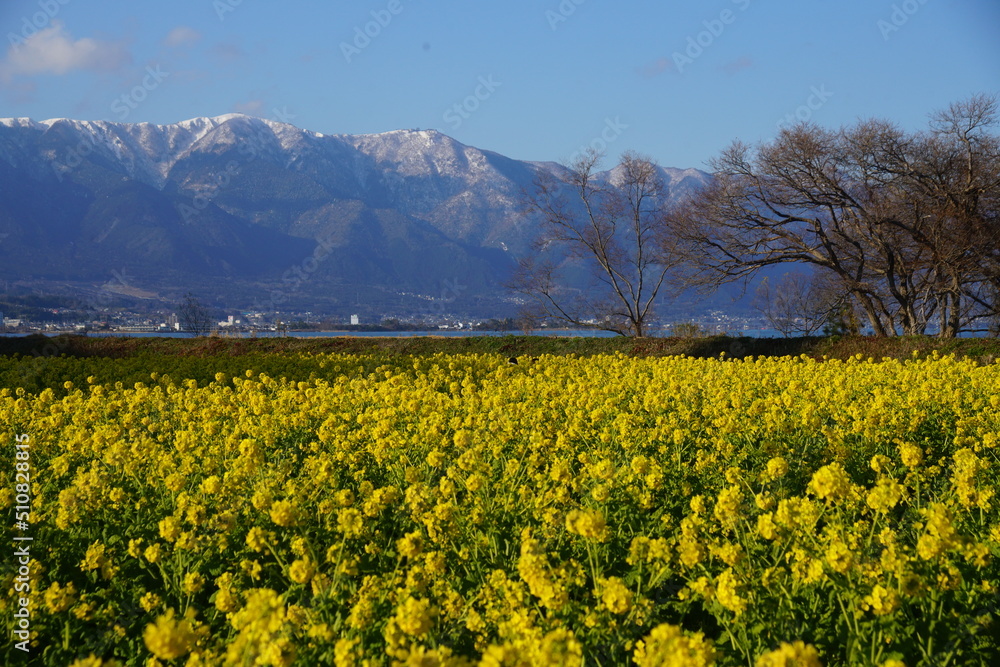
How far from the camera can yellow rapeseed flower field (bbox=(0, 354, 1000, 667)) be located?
3232 millimetres

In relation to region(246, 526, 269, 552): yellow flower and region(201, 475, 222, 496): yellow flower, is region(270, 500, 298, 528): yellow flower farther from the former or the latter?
region(201, 475, 222, 496): yellow flower

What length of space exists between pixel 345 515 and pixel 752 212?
1196 inches

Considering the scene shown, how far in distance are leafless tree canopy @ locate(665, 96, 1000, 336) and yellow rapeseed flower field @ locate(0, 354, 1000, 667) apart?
A: 79.1ft

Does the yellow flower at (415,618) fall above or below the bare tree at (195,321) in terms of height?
below

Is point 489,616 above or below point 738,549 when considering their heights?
below

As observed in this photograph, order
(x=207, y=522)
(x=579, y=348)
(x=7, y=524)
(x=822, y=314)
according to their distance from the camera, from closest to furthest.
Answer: (x=207, y=522)
(x=7, y=524)
(x=579, y=348)
(x=822, y=314)

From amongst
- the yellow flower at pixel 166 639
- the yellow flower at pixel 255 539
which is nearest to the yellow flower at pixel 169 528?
the yellow flower at pixel 255 539

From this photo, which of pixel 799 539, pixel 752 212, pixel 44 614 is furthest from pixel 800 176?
pixel 44 614

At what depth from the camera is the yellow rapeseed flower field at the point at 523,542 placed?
3232 mm

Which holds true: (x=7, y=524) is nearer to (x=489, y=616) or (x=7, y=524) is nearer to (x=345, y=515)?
(x=345, y=515)

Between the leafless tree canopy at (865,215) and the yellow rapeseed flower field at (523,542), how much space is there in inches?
950

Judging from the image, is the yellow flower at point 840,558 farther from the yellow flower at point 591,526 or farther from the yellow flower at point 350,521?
the yellow flower at point 350,521

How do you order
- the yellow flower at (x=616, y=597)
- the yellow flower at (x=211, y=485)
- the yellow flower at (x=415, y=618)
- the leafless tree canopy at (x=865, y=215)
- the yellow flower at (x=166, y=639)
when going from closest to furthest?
the yellow flower at (x=166, y=639)
the yellow flower at (x=415, y=618)
the yellow flower at (x=616, y=597)
the yellow flower at (x=211, y=485)
the leafless tree canopy at (x=865, y=215)

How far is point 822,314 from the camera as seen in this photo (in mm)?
44250
